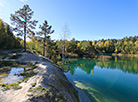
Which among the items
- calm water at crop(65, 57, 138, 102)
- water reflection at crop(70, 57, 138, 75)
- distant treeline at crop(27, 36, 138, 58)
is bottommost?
water reflection at crop(70, 57, 138, 75)

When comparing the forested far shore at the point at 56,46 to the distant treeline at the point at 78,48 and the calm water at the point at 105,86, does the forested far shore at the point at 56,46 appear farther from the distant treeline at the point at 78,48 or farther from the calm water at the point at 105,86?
the calm water at the point at 105,86

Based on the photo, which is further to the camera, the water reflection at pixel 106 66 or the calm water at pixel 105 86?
the water reflection at pixel 106 66

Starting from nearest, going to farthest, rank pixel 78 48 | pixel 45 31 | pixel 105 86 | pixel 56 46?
pixel 105 86, pixel 45 31, pixel 56 46, pixel 78 48

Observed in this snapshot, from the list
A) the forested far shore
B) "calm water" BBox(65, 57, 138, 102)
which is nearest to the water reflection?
"calm water" BBox(65, 57, 138, 102)

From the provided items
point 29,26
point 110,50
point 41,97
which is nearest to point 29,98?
point 41,97

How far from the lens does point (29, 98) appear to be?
4164 millimetres

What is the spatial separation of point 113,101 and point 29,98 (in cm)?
979

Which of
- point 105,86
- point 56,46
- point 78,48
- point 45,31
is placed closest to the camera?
point 105,86

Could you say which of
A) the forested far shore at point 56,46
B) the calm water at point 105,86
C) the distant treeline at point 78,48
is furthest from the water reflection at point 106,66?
the distant treeline at point 78,48

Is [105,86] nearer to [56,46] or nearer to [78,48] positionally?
[56,46]

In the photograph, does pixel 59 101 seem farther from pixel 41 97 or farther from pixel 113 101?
pixel 113 101

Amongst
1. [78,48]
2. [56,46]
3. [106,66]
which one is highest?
[56,46]

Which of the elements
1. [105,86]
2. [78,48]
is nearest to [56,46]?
[78,48]

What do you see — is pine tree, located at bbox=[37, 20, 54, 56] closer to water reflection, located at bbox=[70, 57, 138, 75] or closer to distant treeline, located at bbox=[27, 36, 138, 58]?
distant treeline, located at bbox=[27, 36, 138, 58]
